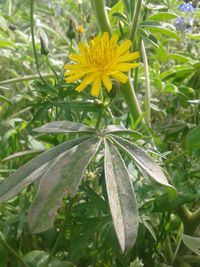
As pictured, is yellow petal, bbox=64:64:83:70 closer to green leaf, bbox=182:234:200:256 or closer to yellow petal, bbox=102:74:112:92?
yellow petal, bbox=102:74:112:92

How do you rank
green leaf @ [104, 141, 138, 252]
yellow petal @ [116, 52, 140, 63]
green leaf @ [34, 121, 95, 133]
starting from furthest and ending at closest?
yellow petal @ [116, 52, 140, 63], green leaf @ [34, 121, 95, 133], green leaf @ [104, 141, 138, 252]

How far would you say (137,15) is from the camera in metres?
0.86

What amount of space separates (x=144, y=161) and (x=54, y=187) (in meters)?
0.14

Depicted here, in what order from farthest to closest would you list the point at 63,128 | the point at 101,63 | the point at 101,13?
the point at 101,13 < the point at 101,63 < the point at 63,128

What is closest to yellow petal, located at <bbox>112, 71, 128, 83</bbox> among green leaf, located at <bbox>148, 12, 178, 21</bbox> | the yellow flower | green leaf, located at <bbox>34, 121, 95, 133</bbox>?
the yellow flower

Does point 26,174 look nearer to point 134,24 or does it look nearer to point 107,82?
point 107,82

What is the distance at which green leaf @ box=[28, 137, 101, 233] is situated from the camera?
542mm

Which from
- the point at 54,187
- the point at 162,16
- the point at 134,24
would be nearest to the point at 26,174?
the point at 54,187

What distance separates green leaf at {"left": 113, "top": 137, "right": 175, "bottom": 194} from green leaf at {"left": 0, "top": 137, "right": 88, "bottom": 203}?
0.07 metres

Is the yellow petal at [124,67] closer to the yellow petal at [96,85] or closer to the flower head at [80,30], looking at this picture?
the yellow petal at [96,85]

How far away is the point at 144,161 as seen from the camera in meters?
0.62

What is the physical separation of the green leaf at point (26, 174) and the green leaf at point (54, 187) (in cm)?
3

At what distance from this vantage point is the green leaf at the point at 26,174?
22.7 inches

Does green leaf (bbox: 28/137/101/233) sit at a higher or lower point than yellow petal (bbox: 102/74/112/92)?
lower
